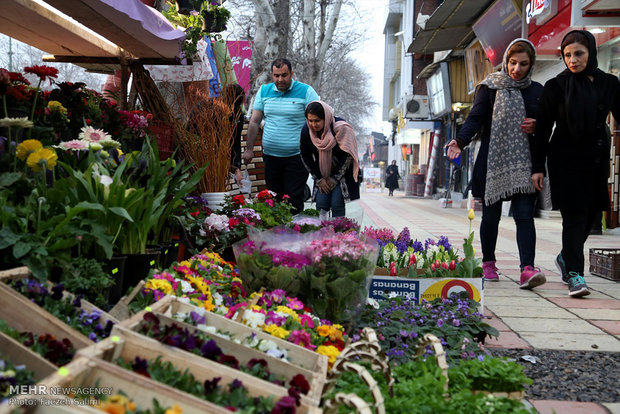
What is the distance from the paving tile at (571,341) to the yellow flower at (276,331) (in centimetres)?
184

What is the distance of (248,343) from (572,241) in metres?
3.68

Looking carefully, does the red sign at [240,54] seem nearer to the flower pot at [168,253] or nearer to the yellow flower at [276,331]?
the flower pot at [168,253]

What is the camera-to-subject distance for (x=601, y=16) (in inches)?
354

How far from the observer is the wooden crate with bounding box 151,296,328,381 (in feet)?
7.07

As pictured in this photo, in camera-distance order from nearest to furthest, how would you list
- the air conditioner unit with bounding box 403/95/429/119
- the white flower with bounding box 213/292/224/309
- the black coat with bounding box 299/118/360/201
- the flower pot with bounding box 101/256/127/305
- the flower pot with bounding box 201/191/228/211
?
the flower pot with bounding box 101/256/127/305 → the white flower with bounding box 213/292/224/309 → the flower pot with bounding box 201/191/228/211 → the black coat with bounding box 299/118/360/201 → the air conditioner unit with bounding box 403/95/429/119

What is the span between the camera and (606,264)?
5.93 metres

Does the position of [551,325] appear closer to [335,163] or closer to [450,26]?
[335,163]

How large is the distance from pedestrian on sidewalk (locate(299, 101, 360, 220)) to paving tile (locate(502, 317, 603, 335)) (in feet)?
→ 8.19

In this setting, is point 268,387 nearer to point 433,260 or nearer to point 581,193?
point 433,260

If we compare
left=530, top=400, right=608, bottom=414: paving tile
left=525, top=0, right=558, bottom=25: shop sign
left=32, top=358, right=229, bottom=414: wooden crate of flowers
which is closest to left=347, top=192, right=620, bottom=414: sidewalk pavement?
left=530, top=400, right=608, bottom=414: paving tile

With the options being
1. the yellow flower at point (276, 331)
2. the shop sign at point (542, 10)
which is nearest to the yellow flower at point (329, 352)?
the yellow flower at point (276, 331)

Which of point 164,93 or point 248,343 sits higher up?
point 164,93

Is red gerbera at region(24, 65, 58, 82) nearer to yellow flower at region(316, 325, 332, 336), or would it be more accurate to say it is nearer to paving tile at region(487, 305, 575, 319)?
yellow flower at region(316, 325, 332, 336)

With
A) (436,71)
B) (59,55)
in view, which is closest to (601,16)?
(59,55)
